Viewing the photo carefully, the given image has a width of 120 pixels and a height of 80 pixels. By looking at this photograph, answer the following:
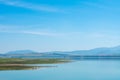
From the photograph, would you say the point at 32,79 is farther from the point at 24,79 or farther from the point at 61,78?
the point at 61,78

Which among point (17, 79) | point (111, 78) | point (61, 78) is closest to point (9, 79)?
point (17, 79)

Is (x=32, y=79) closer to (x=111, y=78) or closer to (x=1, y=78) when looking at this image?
(x=1, y=78)

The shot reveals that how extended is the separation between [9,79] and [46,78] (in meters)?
2.80

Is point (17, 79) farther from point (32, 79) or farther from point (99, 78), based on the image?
point (99, 78)

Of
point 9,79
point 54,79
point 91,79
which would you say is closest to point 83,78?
point 91,79

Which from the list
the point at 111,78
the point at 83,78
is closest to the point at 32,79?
the point at 83,78

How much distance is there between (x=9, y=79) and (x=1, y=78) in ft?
3.60

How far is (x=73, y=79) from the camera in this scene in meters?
22.7

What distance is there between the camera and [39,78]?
23.0 metres

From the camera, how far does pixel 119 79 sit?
2264 centimetres

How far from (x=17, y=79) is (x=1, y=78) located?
5.09 ft

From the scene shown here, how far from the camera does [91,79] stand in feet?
74.0

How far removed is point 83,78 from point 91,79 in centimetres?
94

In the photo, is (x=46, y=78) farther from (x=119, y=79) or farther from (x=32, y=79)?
(x=119, y=79)
